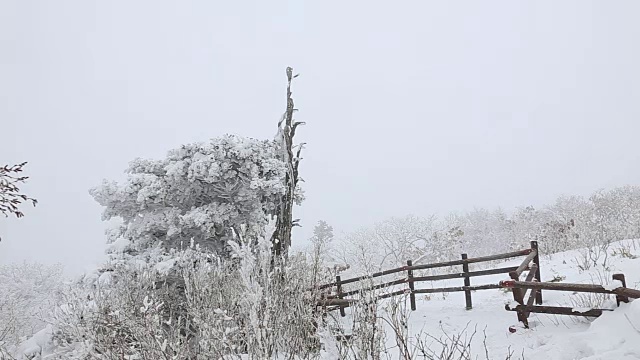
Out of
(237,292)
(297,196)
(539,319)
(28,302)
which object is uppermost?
(297,196)

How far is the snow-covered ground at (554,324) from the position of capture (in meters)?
4.71

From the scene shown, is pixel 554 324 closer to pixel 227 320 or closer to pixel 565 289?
pixel 565 289

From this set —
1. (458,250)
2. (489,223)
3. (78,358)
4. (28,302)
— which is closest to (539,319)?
(78,358)

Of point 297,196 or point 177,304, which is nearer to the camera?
point 177,304

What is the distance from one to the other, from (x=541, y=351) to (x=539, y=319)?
51.7 inches

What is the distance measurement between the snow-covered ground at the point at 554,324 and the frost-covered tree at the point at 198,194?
16.1ft

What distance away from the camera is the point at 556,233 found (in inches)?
804

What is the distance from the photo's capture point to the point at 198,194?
1085 cm

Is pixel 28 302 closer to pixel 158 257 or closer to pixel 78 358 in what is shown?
pixel 158 257

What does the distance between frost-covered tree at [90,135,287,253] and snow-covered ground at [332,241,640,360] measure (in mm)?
4896

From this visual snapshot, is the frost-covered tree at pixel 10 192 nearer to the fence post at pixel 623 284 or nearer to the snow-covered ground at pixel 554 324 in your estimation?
the snow-covered ground at pixel 554 324

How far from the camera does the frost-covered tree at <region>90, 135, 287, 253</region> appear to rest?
10.3 m

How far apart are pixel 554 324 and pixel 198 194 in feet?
27.6

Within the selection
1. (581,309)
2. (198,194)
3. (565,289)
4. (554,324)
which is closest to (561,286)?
(565,289)
